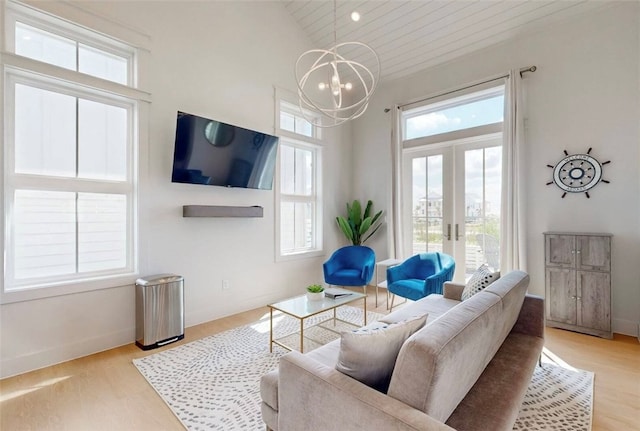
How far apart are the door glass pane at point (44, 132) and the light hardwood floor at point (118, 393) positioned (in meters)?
1.70

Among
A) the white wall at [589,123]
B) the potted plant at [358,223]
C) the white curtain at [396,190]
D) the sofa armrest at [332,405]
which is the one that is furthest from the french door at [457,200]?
the sofa armrest at [332,405]

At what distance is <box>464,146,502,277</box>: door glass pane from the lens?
4.07 metres

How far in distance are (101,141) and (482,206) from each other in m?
4.64

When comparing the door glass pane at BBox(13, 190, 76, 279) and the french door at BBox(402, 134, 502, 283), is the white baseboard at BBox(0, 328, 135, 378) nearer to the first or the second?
the door glass pane at BBox(13, 190, 76, 279)

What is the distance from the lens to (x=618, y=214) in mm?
3207

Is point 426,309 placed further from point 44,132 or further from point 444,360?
point 44,132

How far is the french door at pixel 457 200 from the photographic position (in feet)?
13.5

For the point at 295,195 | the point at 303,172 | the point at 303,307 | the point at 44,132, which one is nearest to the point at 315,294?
the point at 303,307

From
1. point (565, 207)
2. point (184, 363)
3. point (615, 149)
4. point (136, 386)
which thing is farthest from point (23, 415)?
point (615, 149)

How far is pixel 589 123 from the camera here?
337cm

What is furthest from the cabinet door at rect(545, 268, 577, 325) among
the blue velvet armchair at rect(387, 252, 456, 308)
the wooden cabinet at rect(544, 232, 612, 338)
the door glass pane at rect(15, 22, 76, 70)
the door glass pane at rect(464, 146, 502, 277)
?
the door glass pane at rect(15, 22, 76, 70)

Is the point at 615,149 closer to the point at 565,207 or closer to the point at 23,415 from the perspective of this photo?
the point at 565,207

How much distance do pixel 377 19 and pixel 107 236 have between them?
4270 mm

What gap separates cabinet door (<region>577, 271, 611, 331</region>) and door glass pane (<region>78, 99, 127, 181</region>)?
4960mm
